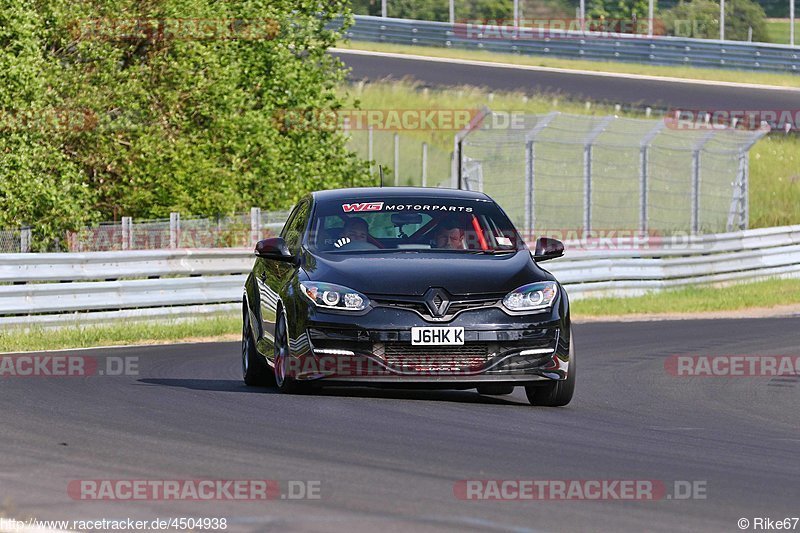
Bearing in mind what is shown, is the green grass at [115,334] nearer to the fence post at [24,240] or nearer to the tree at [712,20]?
the fence post at [24,240]

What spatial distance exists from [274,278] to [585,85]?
35409 mm

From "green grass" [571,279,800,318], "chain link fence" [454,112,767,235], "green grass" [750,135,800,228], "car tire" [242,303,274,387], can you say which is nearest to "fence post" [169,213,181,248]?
"chain link fence" [454,112,767,235]

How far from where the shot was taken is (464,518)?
6402 mm

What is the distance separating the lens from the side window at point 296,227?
11906mm

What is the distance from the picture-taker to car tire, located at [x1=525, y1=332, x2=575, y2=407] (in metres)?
11.0

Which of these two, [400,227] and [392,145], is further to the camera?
[392,145]

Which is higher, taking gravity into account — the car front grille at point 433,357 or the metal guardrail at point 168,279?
the car front grille at point 433,357

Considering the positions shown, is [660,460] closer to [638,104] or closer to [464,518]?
[464,518]

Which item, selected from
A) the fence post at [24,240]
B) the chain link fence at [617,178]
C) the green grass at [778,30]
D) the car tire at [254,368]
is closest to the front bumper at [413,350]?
the car tire at [254,368]

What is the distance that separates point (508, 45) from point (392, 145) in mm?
15237

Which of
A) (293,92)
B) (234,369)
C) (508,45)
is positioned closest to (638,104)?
(508,45)

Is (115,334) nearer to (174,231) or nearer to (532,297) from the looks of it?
(174,231)

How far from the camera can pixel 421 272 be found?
10656 millimetres

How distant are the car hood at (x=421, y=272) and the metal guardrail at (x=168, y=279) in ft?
25.8
